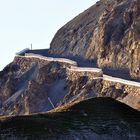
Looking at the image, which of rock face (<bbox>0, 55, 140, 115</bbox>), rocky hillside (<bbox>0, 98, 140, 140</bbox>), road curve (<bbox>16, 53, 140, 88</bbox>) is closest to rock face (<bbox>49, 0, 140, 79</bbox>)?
road curve (<bbox>16, 53, 140, 88</bbox>)

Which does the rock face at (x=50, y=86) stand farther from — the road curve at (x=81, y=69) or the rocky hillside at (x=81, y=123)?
the rocky hillside at (x=81, y=123)

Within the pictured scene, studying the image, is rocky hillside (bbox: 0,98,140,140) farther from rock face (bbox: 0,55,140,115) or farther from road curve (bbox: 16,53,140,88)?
road curve (bbox: 16,53,140,88)

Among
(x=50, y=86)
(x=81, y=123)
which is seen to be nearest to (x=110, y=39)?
(x=50, y=86)

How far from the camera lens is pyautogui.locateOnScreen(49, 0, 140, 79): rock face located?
120m

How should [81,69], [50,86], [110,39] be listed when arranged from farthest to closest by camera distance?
[50,86]
[110,39]
[81,69]

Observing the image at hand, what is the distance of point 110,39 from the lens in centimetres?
12950

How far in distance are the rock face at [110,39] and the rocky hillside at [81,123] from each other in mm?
79169

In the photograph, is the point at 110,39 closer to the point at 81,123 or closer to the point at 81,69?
the point at 81,69

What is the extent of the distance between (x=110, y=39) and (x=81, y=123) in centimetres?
10160

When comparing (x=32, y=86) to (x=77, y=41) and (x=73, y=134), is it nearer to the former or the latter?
(x=77, y=41)

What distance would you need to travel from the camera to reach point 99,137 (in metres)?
28.3

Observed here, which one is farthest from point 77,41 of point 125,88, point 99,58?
point 125,88

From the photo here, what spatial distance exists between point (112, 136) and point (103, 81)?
3223 inches

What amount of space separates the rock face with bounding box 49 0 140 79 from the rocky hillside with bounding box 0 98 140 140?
7917 cm
